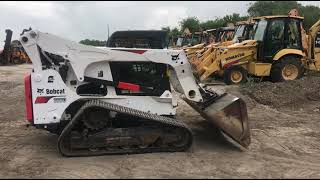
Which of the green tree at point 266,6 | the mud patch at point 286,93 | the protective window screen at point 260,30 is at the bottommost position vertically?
the mud patch at point 286,93

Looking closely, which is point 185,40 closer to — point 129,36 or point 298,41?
point 298,41

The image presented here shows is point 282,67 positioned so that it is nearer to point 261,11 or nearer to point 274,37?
point 274,37

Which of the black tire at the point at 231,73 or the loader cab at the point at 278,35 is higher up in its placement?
the loader cab at the point at 278,35

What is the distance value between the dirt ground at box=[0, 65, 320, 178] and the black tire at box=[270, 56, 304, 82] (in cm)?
514

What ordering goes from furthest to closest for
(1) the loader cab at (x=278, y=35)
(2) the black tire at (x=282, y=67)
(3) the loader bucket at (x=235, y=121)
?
(2) the black tire at (x=282, y=67) < (1) the loader cab at (x=278, y=35) < (3) the loader bucket at (x=235, y=121)

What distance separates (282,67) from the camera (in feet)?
52.6

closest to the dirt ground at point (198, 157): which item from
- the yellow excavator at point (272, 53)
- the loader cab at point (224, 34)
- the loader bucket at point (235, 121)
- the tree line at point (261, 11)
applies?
the loader bucket at point (235, 121)

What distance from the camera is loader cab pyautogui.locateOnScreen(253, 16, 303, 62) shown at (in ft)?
52.1

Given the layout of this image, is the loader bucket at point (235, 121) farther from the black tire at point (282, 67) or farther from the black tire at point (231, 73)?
the black tire at point (231, 73)

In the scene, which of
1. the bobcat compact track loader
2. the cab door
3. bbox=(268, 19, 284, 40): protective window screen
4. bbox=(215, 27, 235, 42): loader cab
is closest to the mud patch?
the cab door

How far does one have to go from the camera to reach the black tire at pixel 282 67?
16.0 m

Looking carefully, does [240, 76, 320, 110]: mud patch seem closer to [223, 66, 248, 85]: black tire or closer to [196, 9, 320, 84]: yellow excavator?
[196, 9, 320, 84]: yellow excavator

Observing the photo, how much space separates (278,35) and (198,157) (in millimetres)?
9830

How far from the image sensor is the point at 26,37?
7254mm
